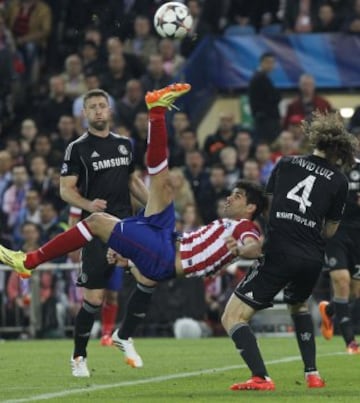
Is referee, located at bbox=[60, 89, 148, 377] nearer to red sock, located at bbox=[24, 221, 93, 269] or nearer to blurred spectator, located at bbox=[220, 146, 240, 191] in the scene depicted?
red sock, located at bbox=[24, 221, 93, 269]

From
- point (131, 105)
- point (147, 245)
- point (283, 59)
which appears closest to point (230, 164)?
point (131, 105)

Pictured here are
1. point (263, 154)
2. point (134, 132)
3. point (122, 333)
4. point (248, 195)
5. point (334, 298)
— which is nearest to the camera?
point (248, 195)

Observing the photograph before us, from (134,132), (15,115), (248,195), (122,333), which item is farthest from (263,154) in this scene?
(248,195)

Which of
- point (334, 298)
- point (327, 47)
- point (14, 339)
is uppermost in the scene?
point (327, 47)

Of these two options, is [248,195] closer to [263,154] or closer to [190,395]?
[190,395]

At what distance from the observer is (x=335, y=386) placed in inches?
428

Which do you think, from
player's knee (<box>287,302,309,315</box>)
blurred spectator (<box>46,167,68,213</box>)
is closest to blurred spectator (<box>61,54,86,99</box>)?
blurred spectator (<box>46,167,68,213</box>)

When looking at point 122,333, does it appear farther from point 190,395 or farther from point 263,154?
point 263,154

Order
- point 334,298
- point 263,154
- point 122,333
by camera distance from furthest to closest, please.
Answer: point 263,154
point 334,298
point 122,333

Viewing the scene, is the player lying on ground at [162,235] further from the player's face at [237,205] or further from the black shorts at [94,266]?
the black shorts at [94,266]

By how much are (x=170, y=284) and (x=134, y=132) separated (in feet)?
11.8

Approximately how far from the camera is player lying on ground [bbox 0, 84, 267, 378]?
10430mm

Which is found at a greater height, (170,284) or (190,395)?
(190,395)

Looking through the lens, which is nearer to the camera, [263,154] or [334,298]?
[334,298]
